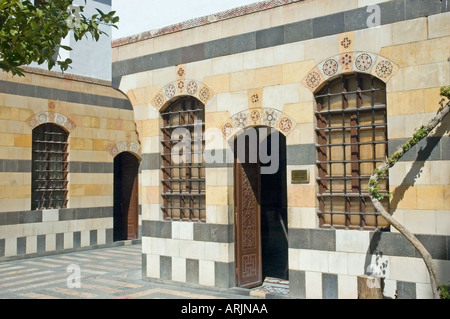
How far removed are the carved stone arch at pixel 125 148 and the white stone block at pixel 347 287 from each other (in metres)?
9.74

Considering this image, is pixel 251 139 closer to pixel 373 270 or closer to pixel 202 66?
→ pixel 202 66

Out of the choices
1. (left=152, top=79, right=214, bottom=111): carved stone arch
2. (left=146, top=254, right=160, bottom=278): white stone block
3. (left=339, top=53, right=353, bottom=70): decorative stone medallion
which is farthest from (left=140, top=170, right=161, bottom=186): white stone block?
(left=339, top=53, right=353, bottom=70): decorative stone medallion

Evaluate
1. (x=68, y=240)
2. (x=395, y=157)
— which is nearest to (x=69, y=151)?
(x=68, y=240)

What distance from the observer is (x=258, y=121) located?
8680mm

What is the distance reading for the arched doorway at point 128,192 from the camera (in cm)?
1667

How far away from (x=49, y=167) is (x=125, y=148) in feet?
8.48

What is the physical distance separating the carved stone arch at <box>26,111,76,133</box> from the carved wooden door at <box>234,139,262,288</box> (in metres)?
7.11

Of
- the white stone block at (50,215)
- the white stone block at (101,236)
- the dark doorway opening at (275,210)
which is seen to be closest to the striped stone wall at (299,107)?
the dark doorway opening at (275,210)

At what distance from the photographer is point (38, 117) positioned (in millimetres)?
13930

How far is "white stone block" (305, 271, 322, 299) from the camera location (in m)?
7.91

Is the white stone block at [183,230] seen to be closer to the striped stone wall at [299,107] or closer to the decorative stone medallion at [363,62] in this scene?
the striped stone wall at [299,107]

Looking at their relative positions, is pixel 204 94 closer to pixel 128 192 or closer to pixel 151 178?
pixel 151 178

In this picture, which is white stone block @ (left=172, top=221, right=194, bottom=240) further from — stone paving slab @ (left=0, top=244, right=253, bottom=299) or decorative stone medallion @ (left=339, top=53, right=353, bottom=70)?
decorative stone medallion @ (left=339, top=53, right=353, bottom=70)
